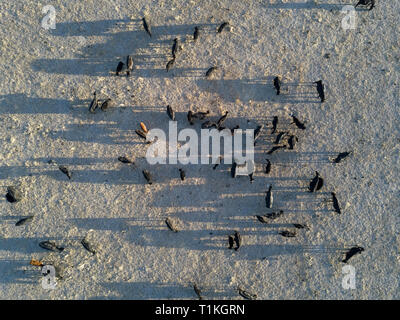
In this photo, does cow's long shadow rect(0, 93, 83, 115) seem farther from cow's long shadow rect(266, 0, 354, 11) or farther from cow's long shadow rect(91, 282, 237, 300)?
cow's long shadow rect(266, 0, 354, 11)

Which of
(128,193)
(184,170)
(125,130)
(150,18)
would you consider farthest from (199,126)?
(150,18)

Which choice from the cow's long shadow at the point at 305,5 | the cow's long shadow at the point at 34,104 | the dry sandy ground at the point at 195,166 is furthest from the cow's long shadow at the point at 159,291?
the cow's long shadow at the point at 305,5

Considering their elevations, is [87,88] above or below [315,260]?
above

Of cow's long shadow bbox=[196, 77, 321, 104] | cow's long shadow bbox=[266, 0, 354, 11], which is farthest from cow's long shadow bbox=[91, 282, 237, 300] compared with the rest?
cow's long shadow bbox=[266, 0, 354, 11]

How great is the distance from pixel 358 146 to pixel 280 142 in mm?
1540

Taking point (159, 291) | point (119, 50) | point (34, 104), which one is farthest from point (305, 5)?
point (159, 291)

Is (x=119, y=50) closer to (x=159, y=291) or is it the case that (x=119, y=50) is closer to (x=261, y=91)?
(x=261, y=91)

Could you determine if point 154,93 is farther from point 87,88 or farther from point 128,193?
point 128,193

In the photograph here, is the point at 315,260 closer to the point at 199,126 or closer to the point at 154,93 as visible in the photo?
the point at 199,126

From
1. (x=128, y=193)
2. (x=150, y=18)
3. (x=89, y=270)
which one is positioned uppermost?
(x=150, y=18)

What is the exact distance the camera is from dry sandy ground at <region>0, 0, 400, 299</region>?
6.91 meters

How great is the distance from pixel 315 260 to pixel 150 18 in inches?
224

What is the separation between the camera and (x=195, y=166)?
6.95 meters
